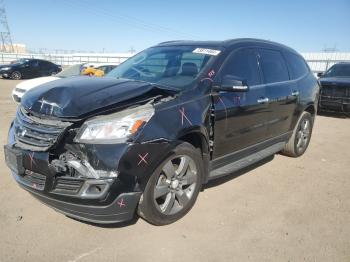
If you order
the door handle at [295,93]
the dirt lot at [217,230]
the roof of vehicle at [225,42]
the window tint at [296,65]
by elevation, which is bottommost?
the dirt lot at [217,230]

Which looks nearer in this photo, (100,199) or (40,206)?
(100,199)

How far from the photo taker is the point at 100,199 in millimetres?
2621

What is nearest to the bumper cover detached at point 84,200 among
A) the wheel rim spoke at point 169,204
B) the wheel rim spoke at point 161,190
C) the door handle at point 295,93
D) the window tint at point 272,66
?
the wheel rim spoke at point 161,190

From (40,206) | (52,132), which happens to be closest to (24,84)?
(40,206)

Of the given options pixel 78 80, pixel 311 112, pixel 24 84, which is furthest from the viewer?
pixel 24 84

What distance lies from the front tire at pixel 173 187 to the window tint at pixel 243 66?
3.62 feet

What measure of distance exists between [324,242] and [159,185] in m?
1.67

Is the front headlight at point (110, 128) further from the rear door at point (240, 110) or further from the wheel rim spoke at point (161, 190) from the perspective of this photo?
the rear door at point (240, 110)

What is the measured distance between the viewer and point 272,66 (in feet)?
15.2

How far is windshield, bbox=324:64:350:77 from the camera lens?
436 inches

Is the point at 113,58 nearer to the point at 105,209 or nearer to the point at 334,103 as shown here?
the point at 334,103

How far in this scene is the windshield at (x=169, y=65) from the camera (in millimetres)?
3598

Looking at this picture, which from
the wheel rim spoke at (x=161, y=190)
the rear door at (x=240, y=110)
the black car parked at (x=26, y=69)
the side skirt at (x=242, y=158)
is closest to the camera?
the wheel rim spoke at (x=161, y=190)

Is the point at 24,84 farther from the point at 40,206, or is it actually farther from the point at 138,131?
the point at 138,131
